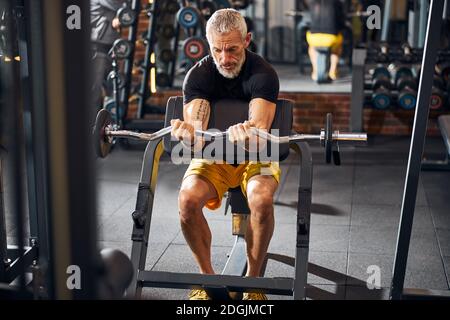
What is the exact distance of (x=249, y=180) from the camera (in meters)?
2.23

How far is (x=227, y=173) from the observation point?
90.8 inches

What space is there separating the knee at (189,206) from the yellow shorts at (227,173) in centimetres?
11

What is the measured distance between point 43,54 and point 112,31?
3897mm

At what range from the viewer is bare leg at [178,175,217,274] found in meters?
2.15

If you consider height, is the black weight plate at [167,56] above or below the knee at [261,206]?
above

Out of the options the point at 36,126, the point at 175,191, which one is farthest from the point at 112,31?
the point at 36,126

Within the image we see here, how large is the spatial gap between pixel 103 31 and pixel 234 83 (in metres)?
2.44

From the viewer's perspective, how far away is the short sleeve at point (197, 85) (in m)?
2.34

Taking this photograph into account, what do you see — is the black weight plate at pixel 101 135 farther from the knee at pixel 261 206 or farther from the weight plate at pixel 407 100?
the weight plate at pixel 407 100

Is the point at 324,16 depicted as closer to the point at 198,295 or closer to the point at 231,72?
the point at 231,72

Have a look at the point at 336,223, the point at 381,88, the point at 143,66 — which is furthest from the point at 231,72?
the point at 381,88

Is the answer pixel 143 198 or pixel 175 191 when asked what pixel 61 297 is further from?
pixel 175 191

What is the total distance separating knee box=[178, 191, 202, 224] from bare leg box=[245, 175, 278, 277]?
178 mm

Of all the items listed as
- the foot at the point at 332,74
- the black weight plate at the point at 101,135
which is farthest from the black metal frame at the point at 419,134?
the foot at the point at 332,74
